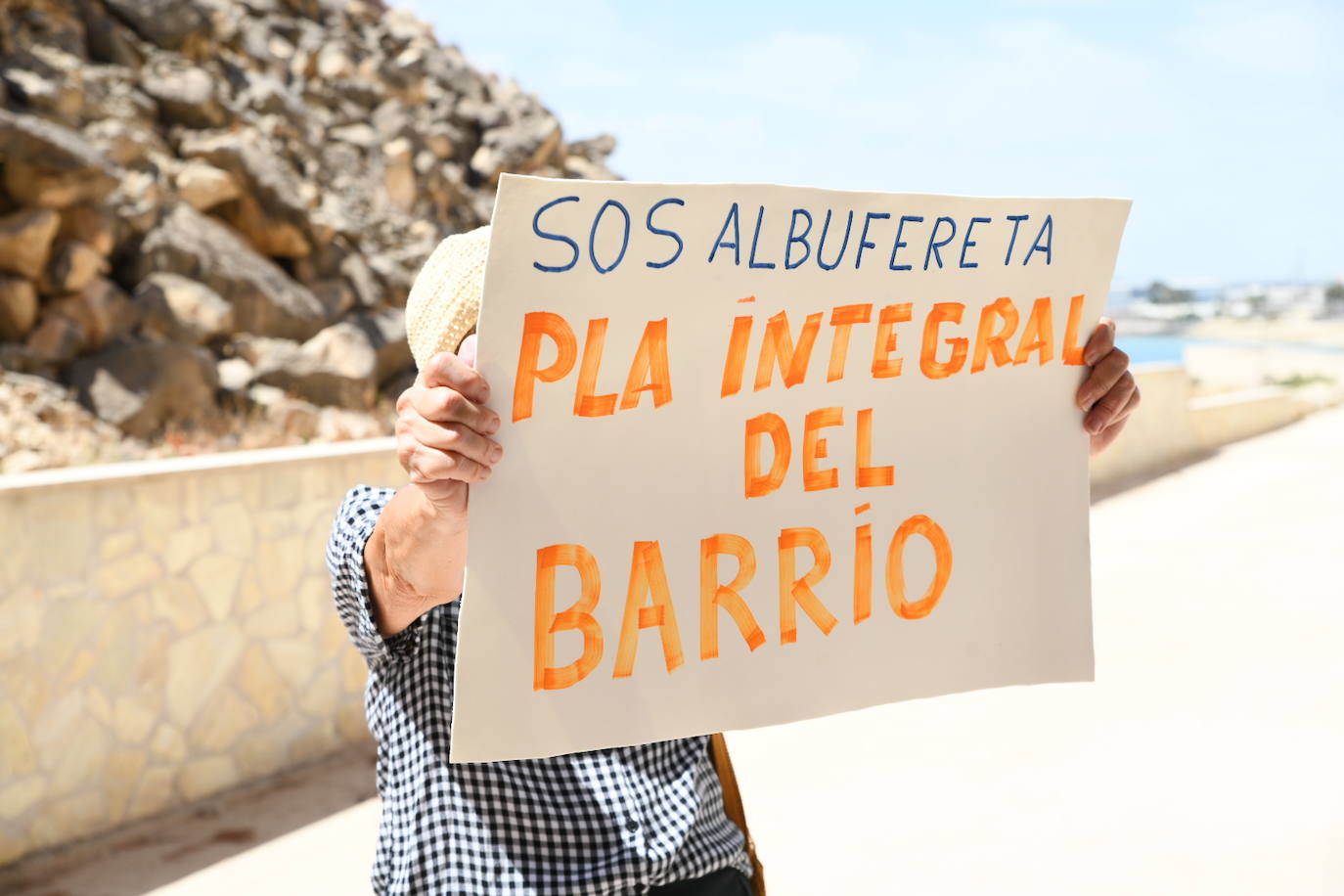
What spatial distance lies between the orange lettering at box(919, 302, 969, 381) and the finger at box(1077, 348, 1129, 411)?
0.20 meters

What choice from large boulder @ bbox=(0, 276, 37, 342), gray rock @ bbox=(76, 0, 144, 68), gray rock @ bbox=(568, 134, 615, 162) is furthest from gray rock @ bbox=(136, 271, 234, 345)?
gray rock @ bbox=(568, 134, 615, 162)

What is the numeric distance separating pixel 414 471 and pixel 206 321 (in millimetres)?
10317

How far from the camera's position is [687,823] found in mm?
1479

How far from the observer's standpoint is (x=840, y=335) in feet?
5.03

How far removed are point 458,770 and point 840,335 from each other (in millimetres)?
724

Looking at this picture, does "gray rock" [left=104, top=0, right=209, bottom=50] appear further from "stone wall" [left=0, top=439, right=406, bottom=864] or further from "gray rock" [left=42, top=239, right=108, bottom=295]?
"stone wall" [left=0, top=439, right=406, bottom=864]

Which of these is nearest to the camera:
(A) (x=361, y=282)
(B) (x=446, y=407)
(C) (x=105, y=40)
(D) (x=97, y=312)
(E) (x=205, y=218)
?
(B) (x=446, y=407)

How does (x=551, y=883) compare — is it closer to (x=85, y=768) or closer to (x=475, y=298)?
(x=475, y=298)

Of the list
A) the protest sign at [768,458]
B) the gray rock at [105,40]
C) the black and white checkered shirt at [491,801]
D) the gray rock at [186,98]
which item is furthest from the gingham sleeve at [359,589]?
the gray rock at [105,40]

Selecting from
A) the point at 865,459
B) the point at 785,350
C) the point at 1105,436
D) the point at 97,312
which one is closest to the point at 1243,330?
the point at 97,312

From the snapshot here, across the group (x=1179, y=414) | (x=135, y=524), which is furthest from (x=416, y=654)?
(x=1179, y=414)

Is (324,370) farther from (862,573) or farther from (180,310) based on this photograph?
(862,573)

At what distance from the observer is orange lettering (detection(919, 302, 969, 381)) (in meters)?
1.61

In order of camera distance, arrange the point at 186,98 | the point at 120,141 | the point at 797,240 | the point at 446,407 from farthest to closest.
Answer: the point at 186,98 → the point at 120,141 → the point at 797,240 → the point at 446,407
